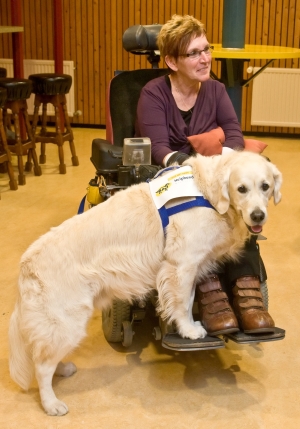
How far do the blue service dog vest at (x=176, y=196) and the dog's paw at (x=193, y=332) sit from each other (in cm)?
40

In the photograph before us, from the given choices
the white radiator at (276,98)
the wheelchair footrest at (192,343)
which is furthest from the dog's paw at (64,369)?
the white radiator at (276,98)

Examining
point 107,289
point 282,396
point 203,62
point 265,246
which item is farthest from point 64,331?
point 265,246

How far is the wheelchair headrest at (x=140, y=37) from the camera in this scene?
3357 mm

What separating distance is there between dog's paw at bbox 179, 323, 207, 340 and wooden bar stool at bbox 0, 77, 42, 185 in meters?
3.40

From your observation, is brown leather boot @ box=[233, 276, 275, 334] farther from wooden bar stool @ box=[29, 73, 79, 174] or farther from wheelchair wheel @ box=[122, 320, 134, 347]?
wooden bar stool @ box=[29, 73, 79, 174]

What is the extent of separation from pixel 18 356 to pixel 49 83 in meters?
3.77

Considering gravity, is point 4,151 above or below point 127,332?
above

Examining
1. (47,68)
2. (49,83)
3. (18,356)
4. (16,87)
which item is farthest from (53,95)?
(18,356)

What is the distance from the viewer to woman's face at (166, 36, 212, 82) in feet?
9.68

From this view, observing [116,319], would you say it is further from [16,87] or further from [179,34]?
[16,87]

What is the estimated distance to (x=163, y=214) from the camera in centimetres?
238

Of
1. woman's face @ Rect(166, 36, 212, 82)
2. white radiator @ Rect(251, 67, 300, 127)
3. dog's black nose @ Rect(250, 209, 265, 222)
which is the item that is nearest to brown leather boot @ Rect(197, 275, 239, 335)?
dog's black nose @ Rect(250, 209, 265, 222)

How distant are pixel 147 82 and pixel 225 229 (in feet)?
4.29

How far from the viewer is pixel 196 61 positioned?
2.95m
